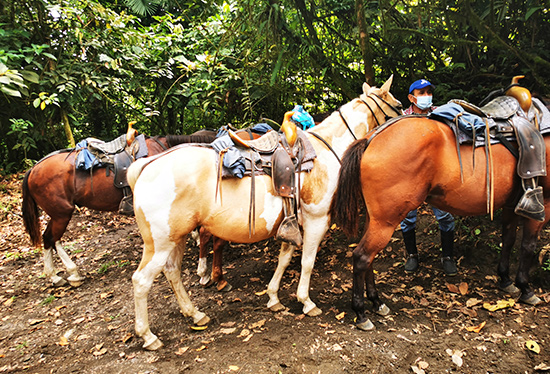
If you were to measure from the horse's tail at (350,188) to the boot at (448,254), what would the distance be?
159cm

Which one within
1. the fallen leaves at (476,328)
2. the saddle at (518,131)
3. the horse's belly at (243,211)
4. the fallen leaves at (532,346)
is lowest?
the fallen leaves at (476,328)

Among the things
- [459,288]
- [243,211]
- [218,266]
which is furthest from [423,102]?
[218,266]

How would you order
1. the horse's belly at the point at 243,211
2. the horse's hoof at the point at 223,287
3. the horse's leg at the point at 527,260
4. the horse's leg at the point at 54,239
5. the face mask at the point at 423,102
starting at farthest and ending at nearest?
1. the horse's leg at the point at 54,239
2. the horse's hoof at the point at 223,287
3. the face mask at the point at 423,102
4. the horse's leg at the point at 527,260
5. the horse's belly at the point at 243,211

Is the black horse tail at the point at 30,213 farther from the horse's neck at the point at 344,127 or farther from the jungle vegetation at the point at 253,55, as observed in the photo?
the horse's neck at the point at 344,127

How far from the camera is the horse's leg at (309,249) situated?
3.35 m

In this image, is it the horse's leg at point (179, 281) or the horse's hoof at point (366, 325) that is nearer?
the horse's hoof at point (366, 325)

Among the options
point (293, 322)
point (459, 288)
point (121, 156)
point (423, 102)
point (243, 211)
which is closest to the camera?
point (243, 211)

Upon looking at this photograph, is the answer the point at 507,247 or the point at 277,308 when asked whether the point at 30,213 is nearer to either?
the point at 277,308

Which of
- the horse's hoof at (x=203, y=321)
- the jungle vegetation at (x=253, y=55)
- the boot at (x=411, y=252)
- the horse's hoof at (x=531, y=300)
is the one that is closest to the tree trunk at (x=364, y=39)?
the jungle vegetation at (x=253, y=55)

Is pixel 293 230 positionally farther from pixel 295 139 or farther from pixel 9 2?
pixel 9 2

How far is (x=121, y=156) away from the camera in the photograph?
15.5ft

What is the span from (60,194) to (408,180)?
478 centimetres

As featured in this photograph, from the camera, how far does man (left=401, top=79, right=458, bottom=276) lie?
3.81 meters

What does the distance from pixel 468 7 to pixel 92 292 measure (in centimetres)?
613
